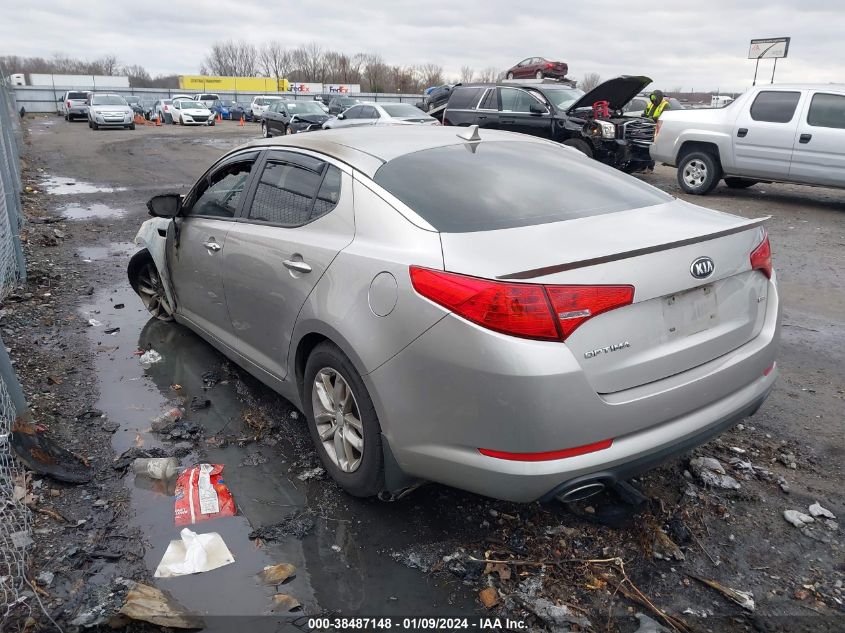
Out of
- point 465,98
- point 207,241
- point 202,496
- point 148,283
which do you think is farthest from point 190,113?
point 202,496

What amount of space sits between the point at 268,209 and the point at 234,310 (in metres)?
0.68

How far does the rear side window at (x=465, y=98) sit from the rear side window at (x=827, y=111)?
276 inches

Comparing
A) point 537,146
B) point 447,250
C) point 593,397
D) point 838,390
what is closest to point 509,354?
point 593,397

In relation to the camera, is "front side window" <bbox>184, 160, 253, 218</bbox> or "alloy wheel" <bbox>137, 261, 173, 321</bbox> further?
"alloy wheel" <bbox>137, 261, 173, 321</bbox>

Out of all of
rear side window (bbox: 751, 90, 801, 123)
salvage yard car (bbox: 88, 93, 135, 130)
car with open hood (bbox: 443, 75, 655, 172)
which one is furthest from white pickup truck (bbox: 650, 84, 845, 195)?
salvage yard car (bbox: 88, 93, 135, 130)

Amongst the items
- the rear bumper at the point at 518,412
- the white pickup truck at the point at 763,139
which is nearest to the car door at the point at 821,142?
the white pickup truck at the point at 763,139

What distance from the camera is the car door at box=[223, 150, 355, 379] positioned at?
125 inches

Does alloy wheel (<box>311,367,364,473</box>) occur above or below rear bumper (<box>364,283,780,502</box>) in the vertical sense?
below

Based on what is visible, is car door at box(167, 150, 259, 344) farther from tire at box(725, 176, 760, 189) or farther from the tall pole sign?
the tall pole sign

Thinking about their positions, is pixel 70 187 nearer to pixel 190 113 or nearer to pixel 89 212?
pixel 89 212

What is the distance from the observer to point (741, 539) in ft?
9.51

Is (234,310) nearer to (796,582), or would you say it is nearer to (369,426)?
(369,426)

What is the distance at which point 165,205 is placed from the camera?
4629mm

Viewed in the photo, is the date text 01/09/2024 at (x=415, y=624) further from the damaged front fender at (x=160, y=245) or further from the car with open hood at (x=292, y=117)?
the car with open hood at (x=292, y=117)
